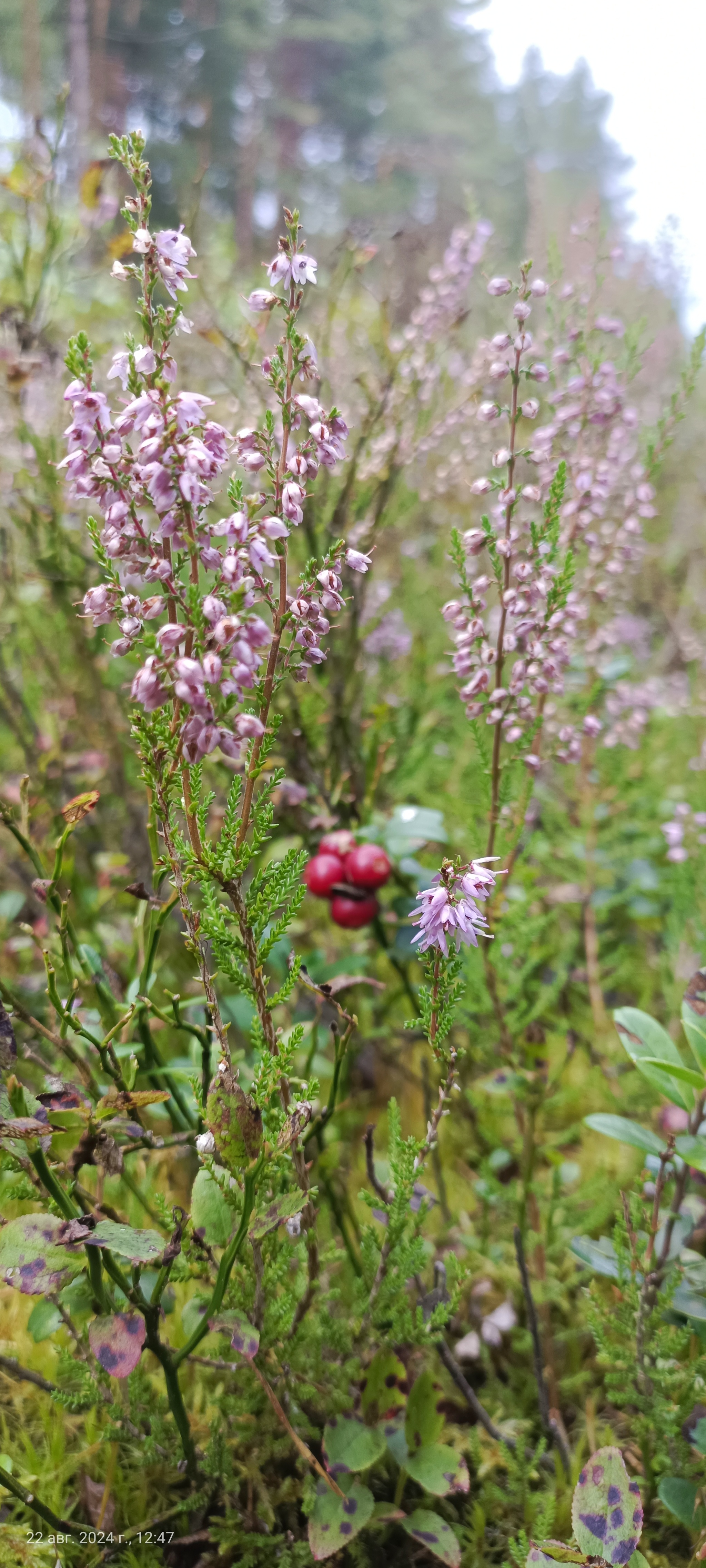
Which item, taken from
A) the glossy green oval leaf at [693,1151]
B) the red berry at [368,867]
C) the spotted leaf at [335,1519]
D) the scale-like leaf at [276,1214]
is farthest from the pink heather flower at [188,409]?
the spotted leaf at [335,1519]

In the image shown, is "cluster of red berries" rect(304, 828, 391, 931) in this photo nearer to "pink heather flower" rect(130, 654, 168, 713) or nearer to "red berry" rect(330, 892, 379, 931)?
"red berry" rect(330, 892, 379, 931)

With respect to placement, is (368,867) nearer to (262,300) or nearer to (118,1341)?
(118,1341)

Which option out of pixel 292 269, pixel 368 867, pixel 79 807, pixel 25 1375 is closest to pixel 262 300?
pixel 292 269

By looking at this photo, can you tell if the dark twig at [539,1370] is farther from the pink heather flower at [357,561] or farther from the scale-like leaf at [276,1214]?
the pink heather flower at [357,561]

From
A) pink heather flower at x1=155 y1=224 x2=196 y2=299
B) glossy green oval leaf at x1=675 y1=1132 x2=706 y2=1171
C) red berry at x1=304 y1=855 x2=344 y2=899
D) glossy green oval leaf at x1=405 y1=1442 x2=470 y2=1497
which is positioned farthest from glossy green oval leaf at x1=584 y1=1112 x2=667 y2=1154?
pink heather flower at x1=155 y1=224 x2=196 y2=299

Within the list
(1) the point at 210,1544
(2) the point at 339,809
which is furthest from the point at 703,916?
(1) the point at 210,1544
